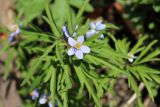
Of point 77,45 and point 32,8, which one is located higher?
point 32,8

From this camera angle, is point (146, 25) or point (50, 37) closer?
point (50, 37)

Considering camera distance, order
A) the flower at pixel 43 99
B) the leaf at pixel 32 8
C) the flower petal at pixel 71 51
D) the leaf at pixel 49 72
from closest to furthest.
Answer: the flower petal at pixel 71 51, the leaf at pixel 49 72, the flower at pixel 43 99, the leaf at pixel 32 8

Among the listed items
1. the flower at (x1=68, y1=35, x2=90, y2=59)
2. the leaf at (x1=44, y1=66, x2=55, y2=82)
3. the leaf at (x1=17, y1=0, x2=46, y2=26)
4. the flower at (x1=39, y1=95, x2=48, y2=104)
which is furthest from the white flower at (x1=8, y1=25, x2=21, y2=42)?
the flower at (x1=68, y1=35, x2=90, y2=59)

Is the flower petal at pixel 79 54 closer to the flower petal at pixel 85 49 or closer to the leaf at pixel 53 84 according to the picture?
the flower petal at pixel 85 49

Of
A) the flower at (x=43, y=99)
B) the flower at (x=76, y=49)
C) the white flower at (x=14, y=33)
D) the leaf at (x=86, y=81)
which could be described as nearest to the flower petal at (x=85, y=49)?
the flower at (x=76, y=49)

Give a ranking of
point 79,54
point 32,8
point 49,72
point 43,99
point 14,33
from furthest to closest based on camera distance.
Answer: point 32,8 < point 14,33 < point 43,99 < point 49,72 < point 79,54

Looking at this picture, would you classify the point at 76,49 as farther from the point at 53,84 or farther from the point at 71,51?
the point at 53,84

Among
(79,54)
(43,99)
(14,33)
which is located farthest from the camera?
(14,33)

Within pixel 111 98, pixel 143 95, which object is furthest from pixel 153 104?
pixel 111 98

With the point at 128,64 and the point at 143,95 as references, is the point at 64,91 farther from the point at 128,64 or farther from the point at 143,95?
the point at 143,95

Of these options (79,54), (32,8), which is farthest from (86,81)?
(32,8)

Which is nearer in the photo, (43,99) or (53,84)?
(53,84)
